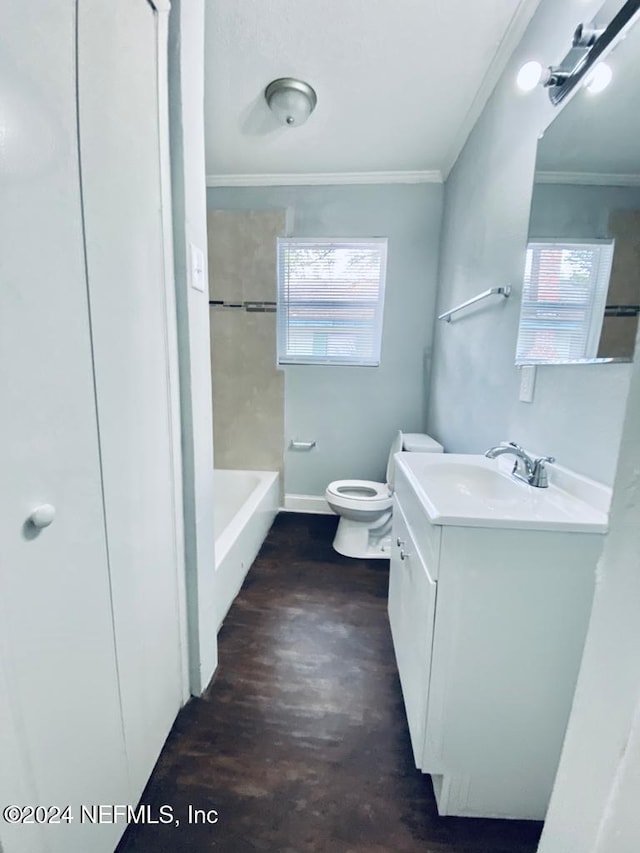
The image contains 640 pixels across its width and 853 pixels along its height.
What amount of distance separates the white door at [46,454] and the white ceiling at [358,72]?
1.26m

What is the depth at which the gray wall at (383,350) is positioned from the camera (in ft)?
8.18

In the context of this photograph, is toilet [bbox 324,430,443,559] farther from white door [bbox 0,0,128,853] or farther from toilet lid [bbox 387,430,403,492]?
white door [bbox 0,0,128,853]

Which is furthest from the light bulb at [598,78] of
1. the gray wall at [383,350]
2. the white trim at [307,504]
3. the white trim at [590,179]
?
the white trim at [307,504]

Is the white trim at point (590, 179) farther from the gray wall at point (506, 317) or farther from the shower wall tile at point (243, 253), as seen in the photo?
the shower wall tile at point (243, 253)

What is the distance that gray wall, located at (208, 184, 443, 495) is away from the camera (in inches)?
98.1

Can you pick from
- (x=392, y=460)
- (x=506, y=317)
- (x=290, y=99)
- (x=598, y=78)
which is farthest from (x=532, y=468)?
(x=290, y=99)

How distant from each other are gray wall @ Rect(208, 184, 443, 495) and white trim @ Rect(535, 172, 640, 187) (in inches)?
55.5

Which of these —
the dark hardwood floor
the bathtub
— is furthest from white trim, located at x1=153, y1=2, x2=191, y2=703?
the bathtub

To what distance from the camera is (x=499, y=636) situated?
854 mm

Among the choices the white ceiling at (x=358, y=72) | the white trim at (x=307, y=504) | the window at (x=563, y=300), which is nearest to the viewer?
the window at (x=563, y=300)

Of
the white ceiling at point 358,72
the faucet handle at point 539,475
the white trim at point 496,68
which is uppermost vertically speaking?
the white ceiling at point 358,72

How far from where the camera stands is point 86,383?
27.6 inches

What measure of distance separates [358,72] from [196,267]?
1375 millimetres

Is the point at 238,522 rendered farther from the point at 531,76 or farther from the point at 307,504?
the point at 531,76
